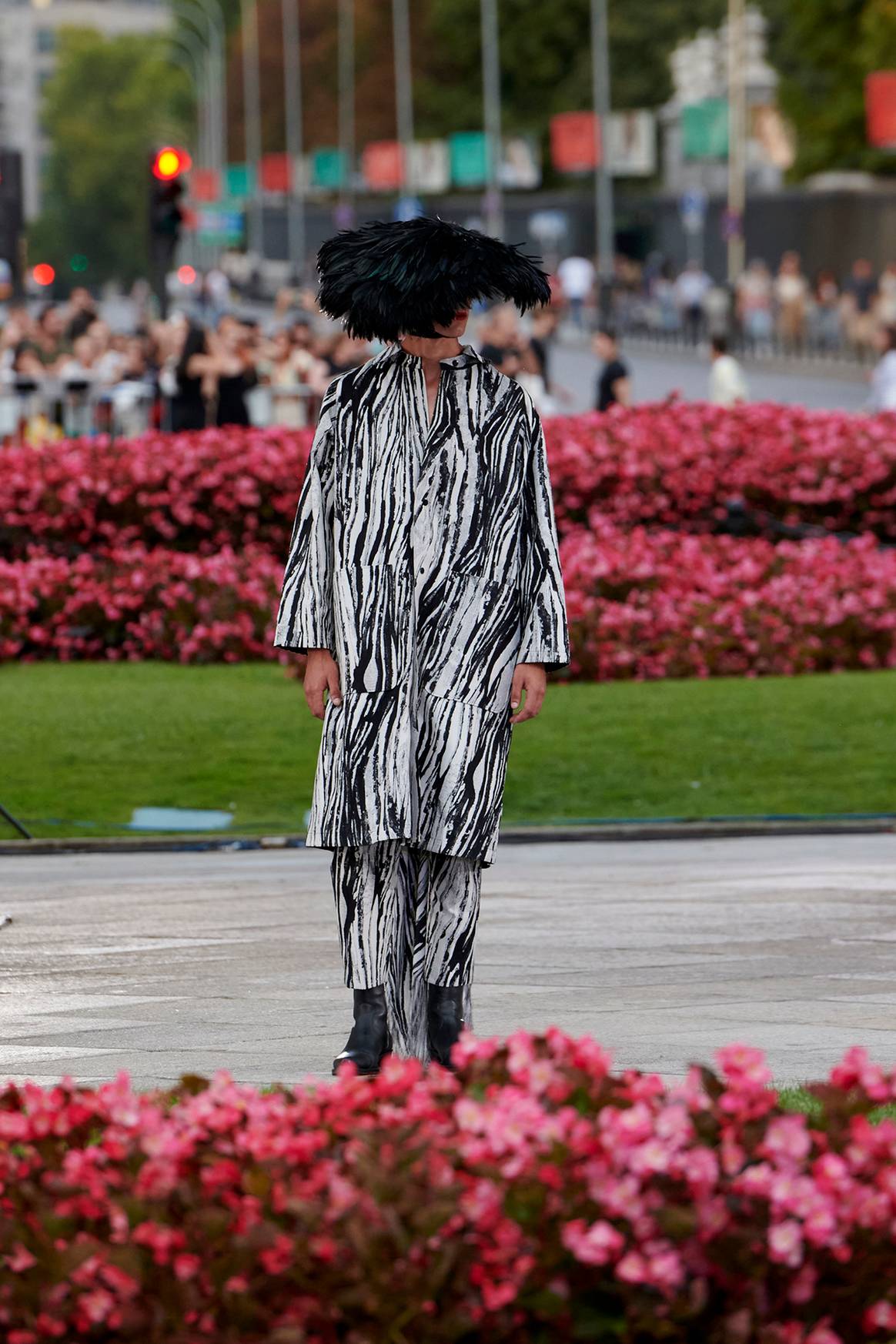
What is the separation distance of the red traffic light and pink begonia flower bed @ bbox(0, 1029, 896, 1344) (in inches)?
842

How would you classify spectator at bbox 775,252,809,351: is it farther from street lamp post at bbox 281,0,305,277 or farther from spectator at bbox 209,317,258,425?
street lamp post at bbox 281,0,305,277

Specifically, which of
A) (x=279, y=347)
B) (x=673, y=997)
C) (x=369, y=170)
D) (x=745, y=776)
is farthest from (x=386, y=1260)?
(x=369, y=170)

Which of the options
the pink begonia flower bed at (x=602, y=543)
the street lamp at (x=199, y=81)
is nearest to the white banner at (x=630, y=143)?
the pink begonia flower bed at (x=602, y=543)

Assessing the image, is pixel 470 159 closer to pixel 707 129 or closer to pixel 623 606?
pixel 707 129

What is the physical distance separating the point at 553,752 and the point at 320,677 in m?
7.41

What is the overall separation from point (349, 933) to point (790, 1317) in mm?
2661

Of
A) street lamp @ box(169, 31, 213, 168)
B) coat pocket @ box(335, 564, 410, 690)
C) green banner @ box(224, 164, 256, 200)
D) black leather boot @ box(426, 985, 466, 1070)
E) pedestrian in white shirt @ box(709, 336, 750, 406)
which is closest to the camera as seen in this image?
coat pocket @ box(335, 564, 410, 690)

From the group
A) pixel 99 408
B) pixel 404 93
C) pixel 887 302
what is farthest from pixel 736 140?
pixel 99 408

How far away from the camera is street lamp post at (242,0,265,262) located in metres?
134

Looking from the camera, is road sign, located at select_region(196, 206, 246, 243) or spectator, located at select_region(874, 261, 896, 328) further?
road sign, located at select_region(196, 206, 246, 243)

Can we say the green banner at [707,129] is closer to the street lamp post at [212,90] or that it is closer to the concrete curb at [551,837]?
the concrete curb at [551,837]

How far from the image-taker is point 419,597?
20.9ft

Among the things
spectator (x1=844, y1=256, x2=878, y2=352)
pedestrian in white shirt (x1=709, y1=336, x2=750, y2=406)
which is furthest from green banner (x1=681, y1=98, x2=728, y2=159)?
pedestrian in white shirt (x1=709, y1=336, x2=750, y2=406)

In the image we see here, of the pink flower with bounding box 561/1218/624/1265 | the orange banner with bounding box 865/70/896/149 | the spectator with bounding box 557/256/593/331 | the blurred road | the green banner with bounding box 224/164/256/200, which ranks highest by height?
the green banner with bounding box 224/164/256/200
